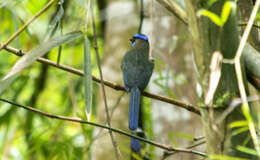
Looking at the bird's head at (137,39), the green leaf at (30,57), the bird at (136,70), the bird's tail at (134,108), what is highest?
the bird's head at (137,39)

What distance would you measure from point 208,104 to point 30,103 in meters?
3.93

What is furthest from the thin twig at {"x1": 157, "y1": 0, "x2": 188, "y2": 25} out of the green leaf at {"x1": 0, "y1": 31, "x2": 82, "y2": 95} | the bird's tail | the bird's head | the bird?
the bird's head

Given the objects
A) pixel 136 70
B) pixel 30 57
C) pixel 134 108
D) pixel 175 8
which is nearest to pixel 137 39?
pixel 136 70

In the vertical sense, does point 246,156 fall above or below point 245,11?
below

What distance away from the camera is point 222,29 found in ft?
3.60

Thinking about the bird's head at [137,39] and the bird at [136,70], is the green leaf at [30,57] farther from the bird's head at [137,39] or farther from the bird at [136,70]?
the bird's head at [137,39]

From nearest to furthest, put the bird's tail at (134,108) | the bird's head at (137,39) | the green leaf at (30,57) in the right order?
A: the green leaf at (30,57) → the bird's tail at (134,108) → the bird's head at (137,39)

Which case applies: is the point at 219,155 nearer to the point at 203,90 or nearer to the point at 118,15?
the point at 203,90

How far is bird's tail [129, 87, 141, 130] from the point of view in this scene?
2.45 meters

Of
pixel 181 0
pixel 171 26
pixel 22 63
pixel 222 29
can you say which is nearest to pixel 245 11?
pixel 181 0

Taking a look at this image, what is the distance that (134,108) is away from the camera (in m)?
2.70

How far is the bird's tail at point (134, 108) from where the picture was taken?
2.45 metres

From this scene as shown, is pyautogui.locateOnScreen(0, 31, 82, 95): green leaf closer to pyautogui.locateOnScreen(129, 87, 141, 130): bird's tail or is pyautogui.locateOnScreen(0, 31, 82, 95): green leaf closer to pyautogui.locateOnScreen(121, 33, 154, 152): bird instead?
pyautogui.locateOnScreen(129, 87, 141, 130): bird's tail

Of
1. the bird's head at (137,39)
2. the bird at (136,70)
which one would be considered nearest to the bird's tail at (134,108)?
the bird at (136,70)
